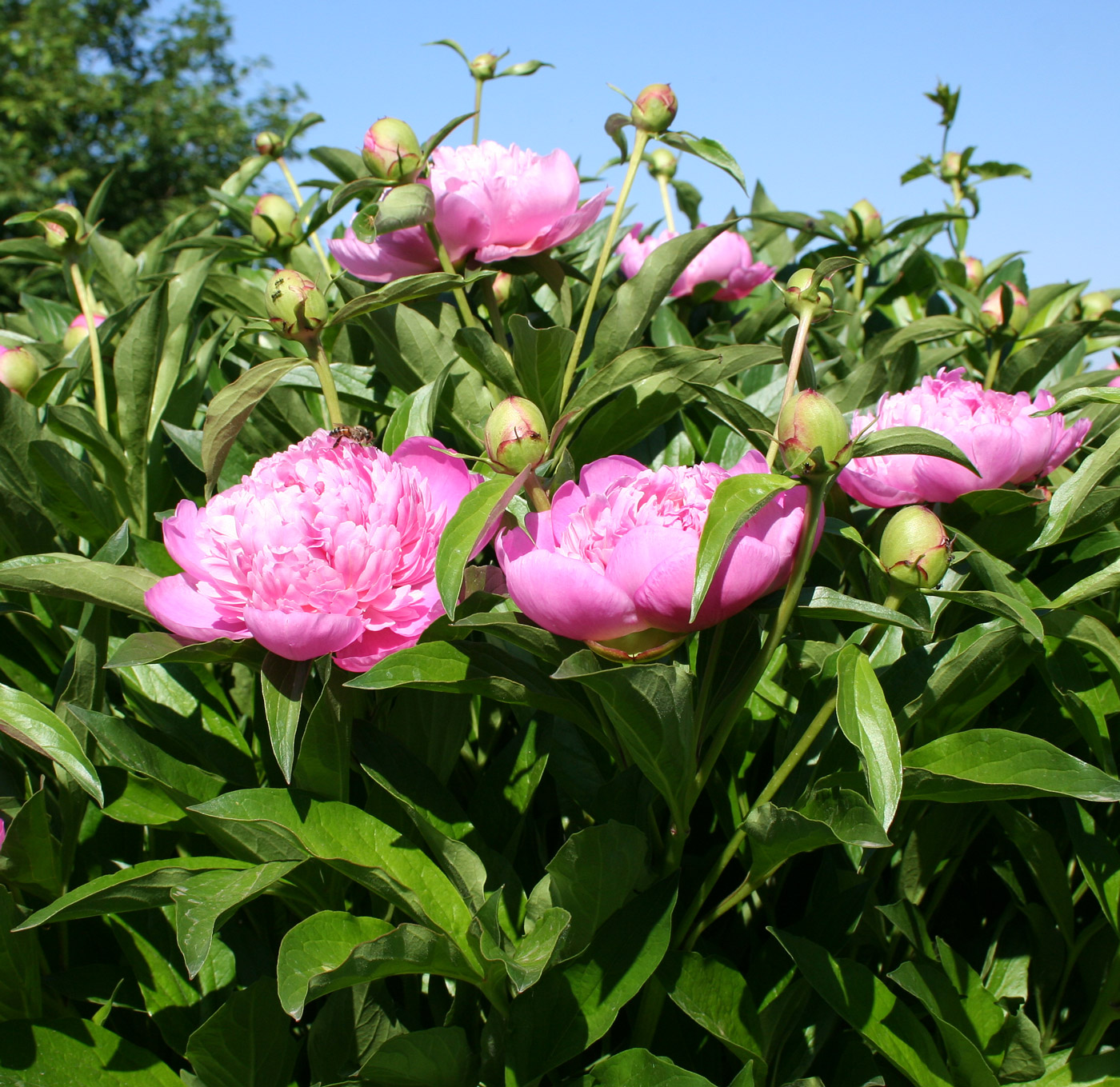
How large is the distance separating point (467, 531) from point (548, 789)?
1.62 ft

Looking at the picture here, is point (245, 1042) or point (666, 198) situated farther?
point (666, 198)

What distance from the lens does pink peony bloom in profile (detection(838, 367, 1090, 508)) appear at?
82 cm

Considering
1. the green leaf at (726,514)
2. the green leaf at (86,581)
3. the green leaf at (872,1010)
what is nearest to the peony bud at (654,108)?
the green leaf at (726,514)

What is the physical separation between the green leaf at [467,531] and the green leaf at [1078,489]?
0.43 metres

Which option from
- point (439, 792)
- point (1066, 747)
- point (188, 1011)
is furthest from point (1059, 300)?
point (188, 1011)

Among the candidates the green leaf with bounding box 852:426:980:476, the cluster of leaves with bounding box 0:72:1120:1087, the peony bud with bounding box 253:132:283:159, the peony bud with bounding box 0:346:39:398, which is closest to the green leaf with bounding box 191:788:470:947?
the cluster of leaves with bounding box 0:72:1120:1087

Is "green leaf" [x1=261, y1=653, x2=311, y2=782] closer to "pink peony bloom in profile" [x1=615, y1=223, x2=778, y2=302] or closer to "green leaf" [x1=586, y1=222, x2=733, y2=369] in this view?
"green leaf" [x1=586, y1=222, x2=733, y2=369]

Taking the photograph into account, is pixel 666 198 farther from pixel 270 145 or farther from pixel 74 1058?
pixel 74 1058

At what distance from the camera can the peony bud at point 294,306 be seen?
81cm

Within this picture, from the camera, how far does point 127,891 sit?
69 cm

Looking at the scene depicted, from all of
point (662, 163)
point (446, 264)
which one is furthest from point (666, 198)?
point (446, 264)

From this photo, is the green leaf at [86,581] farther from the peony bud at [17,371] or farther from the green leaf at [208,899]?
the peony bud at [17,371]

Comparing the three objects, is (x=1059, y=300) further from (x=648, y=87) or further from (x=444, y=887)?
(x=444, y=887)

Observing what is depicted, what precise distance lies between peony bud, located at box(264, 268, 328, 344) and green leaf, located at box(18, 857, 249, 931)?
16.8 inches
